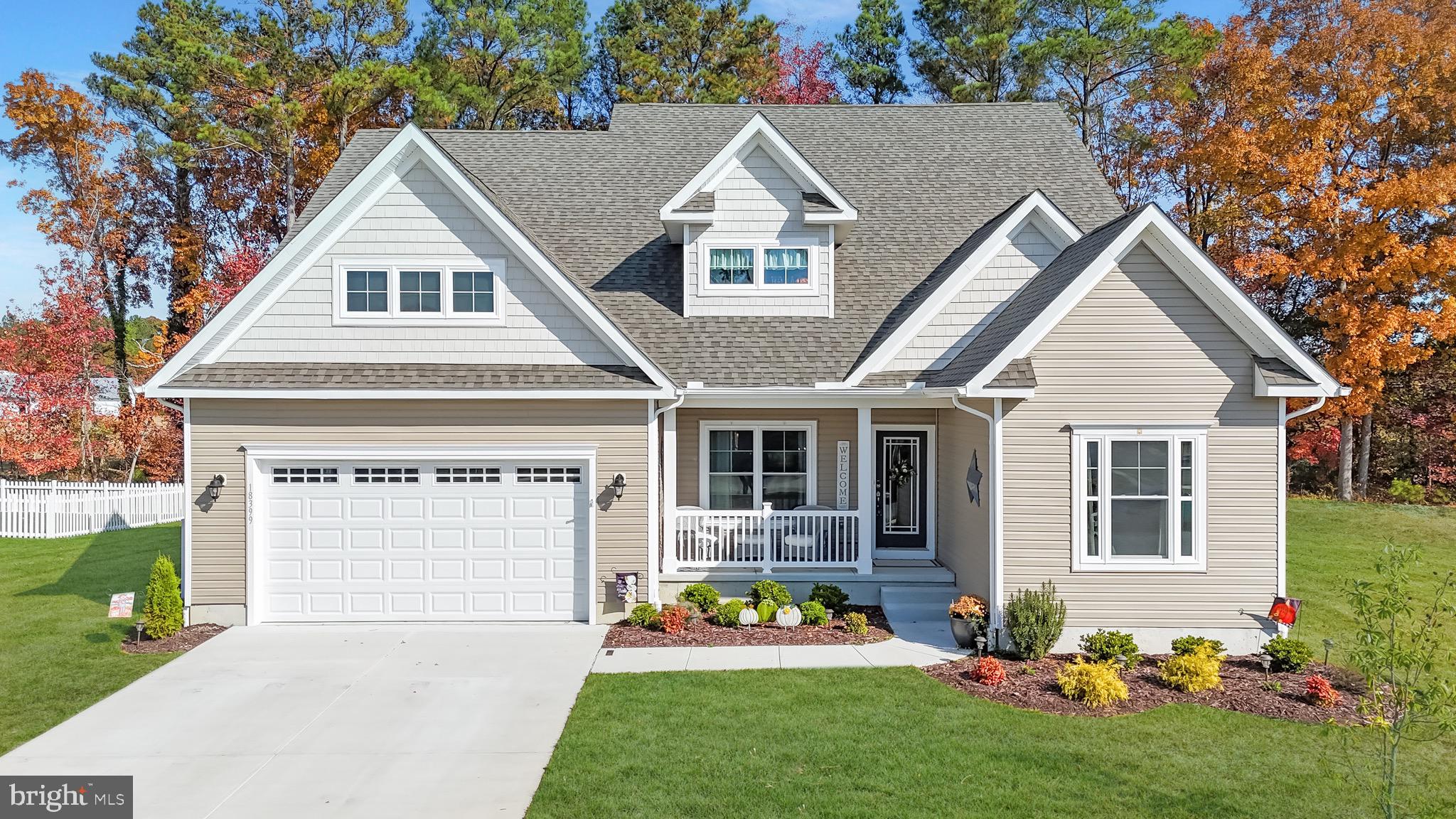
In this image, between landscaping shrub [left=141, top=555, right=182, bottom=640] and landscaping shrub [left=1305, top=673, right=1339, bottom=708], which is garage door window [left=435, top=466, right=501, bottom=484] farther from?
landscaping shrub [left=1305, top=673, right=1339, bottom=708]

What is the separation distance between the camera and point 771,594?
11594 millimetres

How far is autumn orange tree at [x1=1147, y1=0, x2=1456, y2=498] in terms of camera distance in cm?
2103

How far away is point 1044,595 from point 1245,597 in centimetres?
259

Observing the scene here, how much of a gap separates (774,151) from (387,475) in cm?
784

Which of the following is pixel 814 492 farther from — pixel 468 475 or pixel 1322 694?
pixel 1322 694

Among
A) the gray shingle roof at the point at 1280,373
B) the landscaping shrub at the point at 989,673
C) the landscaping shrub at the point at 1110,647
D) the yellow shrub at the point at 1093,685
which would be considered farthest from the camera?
the gray shingle roof at the point at 1280,373

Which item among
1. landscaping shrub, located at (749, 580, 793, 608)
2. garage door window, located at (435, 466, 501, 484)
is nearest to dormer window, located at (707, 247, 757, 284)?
garage door window, located at (435, 466, 501, 484)

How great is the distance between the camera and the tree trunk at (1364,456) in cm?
2398

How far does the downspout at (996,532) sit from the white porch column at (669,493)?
455 centimetres

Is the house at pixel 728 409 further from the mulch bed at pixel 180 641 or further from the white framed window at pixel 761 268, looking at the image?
the mulch bed at pixel 180 641

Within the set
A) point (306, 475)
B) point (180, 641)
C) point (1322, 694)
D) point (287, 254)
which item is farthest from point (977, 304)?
point (180, 641)

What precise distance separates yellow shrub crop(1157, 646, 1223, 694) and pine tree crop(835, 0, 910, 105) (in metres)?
27.1

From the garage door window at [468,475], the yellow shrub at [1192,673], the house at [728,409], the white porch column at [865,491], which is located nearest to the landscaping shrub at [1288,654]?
the house at [728,409]

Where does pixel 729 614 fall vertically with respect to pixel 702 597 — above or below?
below
